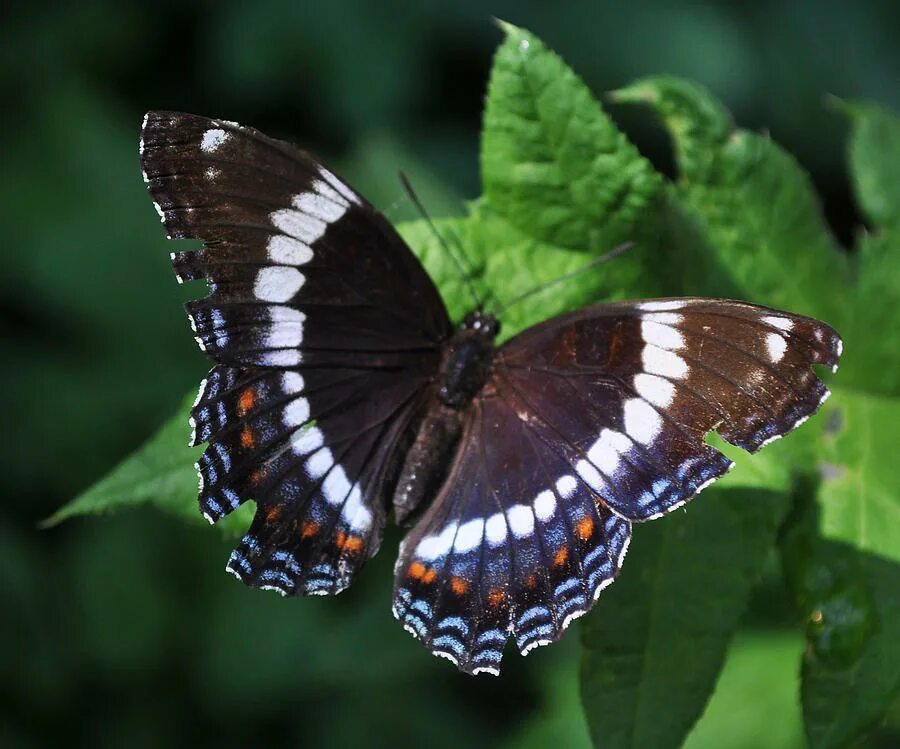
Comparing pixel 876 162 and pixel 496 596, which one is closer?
pixel 496 596

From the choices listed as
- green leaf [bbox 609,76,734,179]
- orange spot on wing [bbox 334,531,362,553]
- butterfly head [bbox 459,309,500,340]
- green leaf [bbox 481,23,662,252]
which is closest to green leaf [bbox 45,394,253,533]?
orange spot on wing [bbox 334,531,362,553]

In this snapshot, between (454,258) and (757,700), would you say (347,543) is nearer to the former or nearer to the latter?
(454,258)

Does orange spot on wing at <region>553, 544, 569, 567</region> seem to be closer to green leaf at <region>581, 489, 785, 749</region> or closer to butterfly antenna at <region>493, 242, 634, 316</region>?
green leaf at <region>581, 489, 785, 749</region>

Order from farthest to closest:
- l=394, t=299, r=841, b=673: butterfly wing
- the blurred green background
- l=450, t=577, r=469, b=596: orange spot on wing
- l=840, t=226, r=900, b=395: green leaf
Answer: the blurred green background
l=840, t=226, r=900, b=395: green leaf
l=450, t=577, r=469, b=596: orange spot on wing
l=394, t=299, r=841, b=673: butterfly wing

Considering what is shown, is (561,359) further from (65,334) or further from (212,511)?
(65,334)

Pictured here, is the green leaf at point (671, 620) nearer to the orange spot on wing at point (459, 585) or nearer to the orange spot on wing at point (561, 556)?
the orange spot on wing at point (561, 556)

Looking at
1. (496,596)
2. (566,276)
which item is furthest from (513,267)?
(496,596)

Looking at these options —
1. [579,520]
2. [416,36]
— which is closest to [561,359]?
[579,520]
